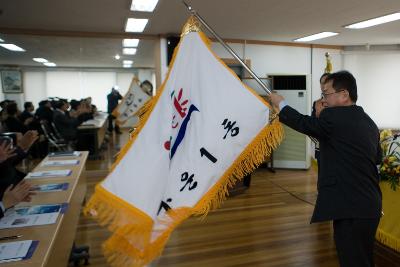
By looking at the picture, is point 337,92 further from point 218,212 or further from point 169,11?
point 169,11

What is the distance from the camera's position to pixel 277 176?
5777 mm

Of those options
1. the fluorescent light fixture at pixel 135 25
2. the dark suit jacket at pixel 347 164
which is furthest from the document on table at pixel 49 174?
the fluorescent light fixture at pixel 135 25

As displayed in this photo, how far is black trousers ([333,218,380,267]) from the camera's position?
1575mm

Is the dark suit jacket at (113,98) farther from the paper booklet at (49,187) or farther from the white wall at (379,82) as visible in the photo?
the paper booklet at (49,187)

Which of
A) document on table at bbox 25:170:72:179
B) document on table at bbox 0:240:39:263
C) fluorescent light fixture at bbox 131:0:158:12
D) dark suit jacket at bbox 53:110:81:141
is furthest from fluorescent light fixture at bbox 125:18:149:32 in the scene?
document on table at bbox 0:240:39:263

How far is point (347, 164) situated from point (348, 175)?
0.17 feet

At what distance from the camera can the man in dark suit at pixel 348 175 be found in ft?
5.09

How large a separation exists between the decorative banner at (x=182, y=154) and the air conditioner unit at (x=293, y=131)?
188 inches

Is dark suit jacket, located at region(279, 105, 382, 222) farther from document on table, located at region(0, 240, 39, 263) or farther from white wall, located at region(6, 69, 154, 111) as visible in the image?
white wall, located at region(6, 69, 154, 111)

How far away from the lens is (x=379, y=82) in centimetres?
805

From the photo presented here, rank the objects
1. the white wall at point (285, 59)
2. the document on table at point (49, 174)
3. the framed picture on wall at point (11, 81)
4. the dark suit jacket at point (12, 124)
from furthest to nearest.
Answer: the framed picture on wall at point (11, 81) < the white wall at point (285, 59) < the dark suit jacket at point (12, 124) < the document on table at point (49, 174)

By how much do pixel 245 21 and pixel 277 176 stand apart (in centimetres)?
268

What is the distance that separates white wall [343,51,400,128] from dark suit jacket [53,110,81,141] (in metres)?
6.31

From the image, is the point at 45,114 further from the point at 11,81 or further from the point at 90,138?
the point at 11,81
